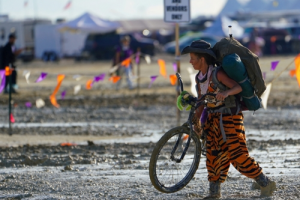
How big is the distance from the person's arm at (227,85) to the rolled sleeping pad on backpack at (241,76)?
0.04m

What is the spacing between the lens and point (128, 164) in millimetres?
8695

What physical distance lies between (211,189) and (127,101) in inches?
435

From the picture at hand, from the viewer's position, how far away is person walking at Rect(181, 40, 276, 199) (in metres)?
6.41

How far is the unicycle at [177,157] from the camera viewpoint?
21.4 ft

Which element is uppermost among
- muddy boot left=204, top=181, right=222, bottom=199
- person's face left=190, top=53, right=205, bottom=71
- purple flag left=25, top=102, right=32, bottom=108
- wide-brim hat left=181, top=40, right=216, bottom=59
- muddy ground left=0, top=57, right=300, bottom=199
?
wide-brim hat left=181, top=40, right=216, bottom=59

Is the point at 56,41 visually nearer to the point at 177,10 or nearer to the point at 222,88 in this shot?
the point at 177,10

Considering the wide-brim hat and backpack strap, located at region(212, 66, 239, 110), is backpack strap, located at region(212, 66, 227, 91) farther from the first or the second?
the wide-brim hat

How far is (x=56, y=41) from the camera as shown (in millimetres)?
47062

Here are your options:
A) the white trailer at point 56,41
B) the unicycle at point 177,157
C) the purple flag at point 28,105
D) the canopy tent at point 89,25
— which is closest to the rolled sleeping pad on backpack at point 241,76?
the unicycle at point 177,157

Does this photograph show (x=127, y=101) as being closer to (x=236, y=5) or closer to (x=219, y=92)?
(x=219, y=92)

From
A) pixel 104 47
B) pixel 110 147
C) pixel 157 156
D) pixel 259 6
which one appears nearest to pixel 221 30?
pixel 104 47

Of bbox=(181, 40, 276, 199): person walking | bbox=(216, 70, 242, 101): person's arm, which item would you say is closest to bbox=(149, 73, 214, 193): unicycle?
bbox=(181, 40, 276, 199): person walking

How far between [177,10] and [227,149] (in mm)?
5349

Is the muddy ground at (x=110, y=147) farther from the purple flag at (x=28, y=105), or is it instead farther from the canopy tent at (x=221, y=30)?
the canopy tent at (x=221, y=30)
